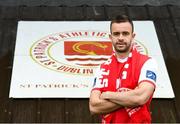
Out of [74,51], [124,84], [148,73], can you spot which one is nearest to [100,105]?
[124,84]

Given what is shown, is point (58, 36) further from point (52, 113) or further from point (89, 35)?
point (52, 113)

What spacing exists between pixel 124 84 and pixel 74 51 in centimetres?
282

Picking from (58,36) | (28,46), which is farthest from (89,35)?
(28,46)

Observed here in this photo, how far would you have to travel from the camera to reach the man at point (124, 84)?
2.97m

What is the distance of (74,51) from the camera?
582 cm

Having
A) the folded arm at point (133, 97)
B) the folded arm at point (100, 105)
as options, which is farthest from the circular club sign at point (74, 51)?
the folded arm at point (133, 97)

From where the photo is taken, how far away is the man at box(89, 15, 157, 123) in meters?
2.97

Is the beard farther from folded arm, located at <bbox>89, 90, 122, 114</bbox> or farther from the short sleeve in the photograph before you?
folded arm, located at <bbox>89, 90, 122, 114</bbox>

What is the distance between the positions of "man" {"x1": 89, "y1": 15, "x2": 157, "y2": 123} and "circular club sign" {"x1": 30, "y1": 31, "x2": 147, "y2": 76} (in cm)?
222

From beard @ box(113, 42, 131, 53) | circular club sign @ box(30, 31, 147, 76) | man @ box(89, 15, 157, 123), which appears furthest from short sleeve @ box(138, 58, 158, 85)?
circular club sign @ box(30, 31, 147, 76)

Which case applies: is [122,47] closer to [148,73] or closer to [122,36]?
[122,36]

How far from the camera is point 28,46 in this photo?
5.89m

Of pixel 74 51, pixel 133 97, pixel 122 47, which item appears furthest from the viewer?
pixel 74 51

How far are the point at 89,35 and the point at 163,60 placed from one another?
107 cm
